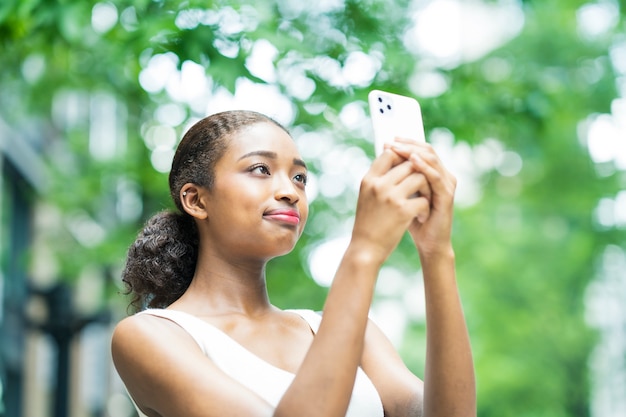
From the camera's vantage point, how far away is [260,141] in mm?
2336

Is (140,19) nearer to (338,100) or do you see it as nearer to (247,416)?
(338,100)

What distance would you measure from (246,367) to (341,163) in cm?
672

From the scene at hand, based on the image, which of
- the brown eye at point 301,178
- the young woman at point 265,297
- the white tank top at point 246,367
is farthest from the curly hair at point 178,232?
the white tank top at point 246,367

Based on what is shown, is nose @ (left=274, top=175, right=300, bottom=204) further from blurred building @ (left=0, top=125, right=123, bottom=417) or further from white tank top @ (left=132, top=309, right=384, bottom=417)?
blurred building @ (left=0, top=125, right=123, bottom=417)

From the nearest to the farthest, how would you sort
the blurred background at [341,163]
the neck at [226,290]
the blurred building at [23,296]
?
the neck at [226,290] < the blurred background at [341,163] < the blurred building at [23,296]

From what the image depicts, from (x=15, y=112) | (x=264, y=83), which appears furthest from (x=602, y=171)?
(x=264, y=83)

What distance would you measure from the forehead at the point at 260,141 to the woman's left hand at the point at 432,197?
0.40 meters

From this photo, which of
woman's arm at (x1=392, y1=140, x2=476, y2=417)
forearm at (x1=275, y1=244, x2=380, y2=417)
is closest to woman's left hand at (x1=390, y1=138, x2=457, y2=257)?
woman's arm at (x1=392, y1=140, x2=476, y2=417)

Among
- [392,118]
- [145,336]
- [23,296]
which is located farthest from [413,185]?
[23,296]

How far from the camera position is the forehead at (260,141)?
2.32 meters

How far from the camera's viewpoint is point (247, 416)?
193 cm

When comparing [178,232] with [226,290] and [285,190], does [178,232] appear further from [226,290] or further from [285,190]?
[285,190]

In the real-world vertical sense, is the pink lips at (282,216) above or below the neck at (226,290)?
above

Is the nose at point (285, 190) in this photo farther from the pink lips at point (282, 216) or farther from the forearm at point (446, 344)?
the forearm at point (446, 344)
